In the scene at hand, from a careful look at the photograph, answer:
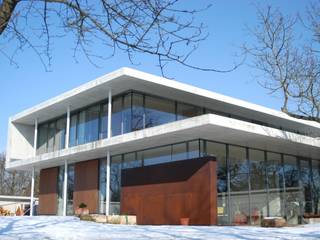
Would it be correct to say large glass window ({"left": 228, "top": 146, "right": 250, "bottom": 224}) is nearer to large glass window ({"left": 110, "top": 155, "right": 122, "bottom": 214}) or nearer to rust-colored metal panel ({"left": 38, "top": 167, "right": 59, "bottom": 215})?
large glass window ({"left": 110, "top": 155, "right": 122, "bottom": 214})

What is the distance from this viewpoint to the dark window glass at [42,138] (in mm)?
27312

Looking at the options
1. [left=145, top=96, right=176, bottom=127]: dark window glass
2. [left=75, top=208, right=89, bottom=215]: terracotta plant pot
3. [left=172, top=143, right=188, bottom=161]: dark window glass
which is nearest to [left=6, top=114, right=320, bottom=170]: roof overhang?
[left=172, top=143, right=188, bottom=161]: dark window glass

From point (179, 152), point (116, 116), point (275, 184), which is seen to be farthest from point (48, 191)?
point (275, 184)

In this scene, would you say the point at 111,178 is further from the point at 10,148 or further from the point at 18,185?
the point at 18,185

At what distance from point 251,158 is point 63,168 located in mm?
10483

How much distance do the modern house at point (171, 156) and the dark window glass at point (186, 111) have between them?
0.16 feet

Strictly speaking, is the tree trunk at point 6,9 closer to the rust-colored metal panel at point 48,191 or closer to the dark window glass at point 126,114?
the dark window glass at point 126,114

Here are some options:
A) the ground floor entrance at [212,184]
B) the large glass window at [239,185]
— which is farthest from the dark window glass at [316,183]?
the large glass window at [239,185]

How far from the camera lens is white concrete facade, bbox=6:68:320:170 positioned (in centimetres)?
1772

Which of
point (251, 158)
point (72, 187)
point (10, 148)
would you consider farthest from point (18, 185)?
point (251, 158)

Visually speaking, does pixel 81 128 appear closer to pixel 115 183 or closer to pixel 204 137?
pixel 115 183

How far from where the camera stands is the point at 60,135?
1021 inches

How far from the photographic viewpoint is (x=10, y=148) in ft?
91.5

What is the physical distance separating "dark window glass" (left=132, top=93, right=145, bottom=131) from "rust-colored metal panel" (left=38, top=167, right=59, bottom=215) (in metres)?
7.69
